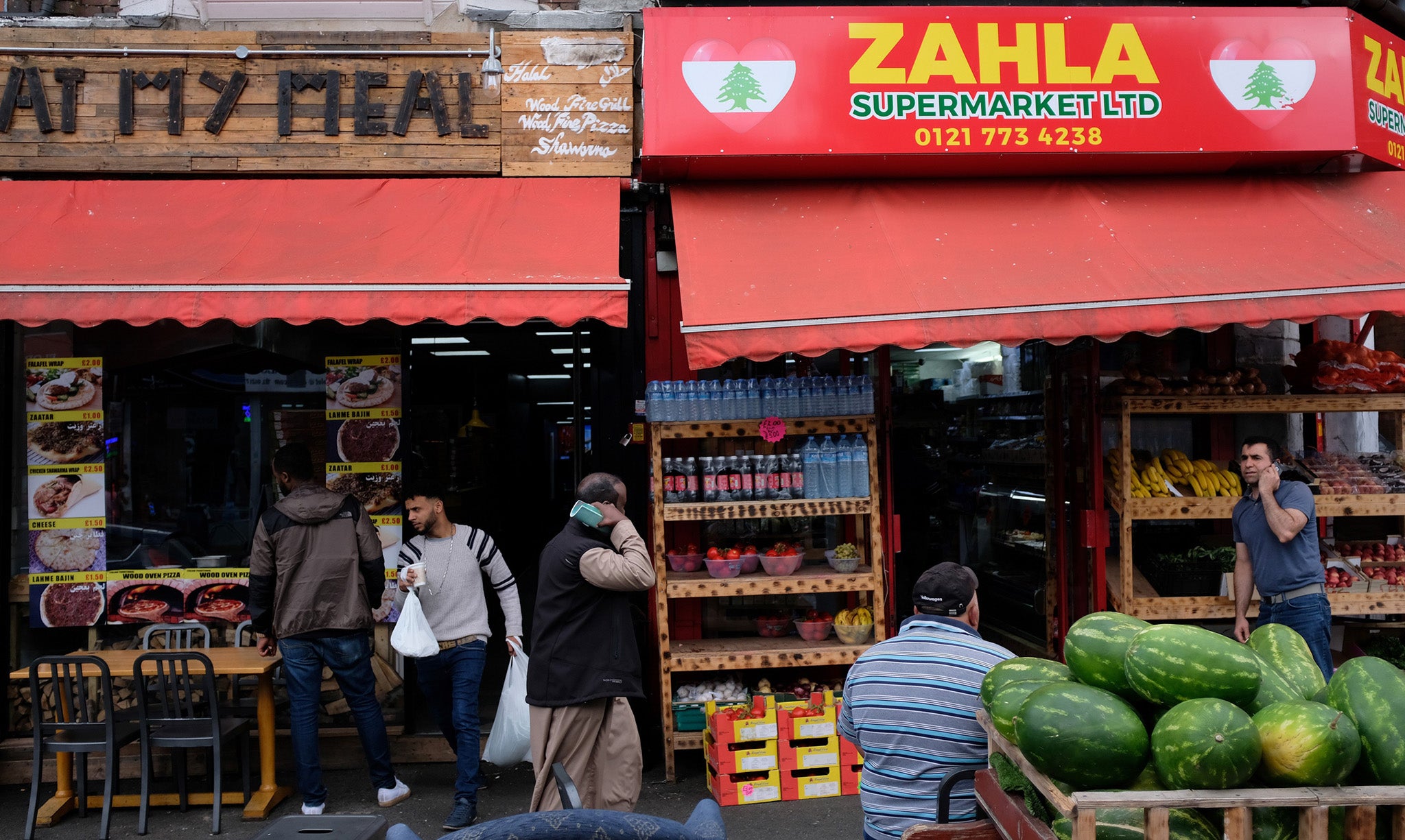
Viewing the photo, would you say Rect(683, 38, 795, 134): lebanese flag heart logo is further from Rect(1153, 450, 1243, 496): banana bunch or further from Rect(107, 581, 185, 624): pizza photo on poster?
Rect(107, 581, 185, 624): pizza photo on poster

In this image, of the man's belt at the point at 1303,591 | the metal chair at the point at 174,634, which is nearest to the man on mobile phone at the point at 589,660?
the metal chair at the point at 174,634

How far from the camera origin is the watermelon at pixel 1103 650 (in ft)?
7.43

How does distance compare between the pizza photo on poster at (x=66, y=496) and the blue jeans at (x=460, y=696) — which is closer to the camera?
the blue jeans at (x=460, y=696)

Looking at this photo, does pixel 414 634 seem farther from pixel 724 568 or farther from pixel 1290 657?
pixel 1290 657

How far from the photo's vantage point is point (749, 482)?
20.4ft

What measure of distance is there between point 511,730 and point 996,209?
176 inches

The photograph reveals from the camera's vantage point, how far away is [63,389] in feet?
21.7

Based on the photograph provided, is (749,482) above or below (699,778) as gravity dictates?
above

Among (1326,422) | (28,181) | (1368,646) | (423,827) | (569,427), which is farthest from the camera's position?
(569,427)

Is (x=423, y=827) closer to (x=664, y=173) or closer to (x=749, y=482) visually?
(x=749, y=482)

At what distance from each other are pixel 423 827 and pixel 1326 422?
8095mm

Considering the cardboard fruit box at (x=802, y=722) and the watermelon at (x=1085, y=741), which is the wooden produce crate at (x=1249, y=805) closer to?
the watermelon at (x=1085, y=741)

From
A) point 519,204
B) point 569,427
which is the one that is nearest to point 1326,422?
point 519,204

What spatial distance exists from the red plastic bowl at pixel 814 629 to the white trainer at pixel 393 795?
8.89ft
